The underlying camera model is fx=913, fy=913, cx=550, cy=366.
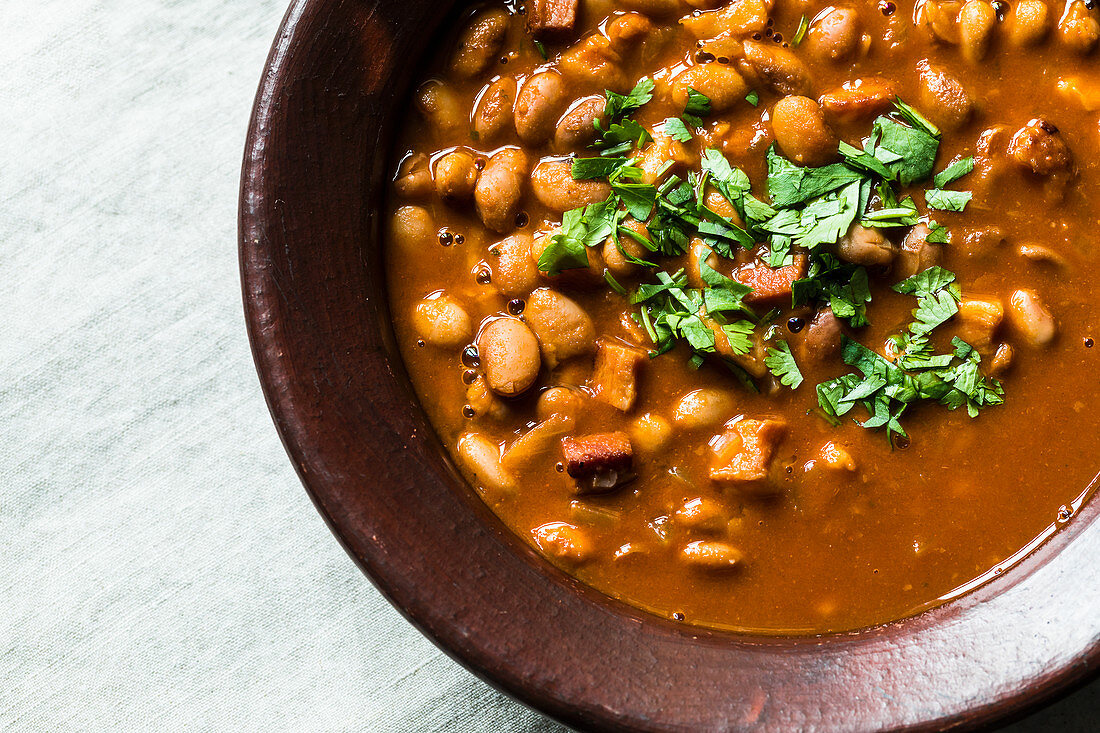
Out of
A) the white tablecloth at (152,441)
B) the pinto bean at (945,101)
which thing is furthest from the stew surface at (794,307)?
the white tablecloth at (152,441)

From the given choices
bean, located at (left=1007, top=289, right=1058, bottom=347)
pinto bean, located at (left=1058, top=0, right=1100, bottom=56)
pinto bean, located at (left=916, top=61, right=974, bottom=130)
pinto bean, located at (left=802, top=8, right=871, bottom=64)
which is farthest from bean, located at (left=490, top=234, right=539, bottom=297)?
pinto bean, located at (left=1058, top=0, right=1100, bottom=56)

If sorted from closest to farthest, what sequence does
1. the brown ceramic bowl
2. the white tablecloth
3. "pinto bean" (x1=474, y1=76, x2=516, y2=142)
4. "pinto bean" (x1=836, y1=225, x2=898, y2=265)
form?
the brown ceramic bowl
"pinto bean" (x1=836, y1=225, x2=898, y2=265)
"pinto bean" (x1=474, y1=76, x2=516, y2=142)
the white tablecloth

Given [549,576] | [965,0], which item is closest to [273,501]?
[549,576]

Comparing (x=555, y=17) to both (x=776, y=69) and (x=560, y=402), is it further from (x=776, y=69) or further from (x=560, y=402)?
(x=560, y=402)

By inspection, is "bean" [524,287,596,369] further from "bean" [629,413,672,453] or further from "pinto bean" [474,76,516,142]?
"pinto bean" [474,76,516,142]

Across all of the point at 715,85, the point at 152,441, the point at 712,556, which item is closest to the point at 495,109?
the point at 715,85
